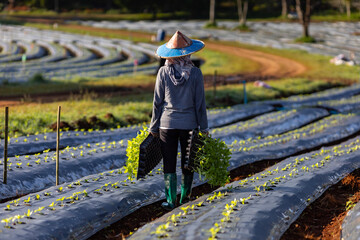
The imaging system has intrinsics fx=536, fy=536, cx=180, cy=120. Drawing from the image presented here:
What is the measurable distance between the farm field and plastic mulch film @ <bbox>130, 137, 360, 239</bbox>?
0.06ft

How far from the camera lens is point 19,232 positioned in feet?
20.0

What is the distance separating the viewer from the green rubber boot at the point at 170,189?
24.6 ft

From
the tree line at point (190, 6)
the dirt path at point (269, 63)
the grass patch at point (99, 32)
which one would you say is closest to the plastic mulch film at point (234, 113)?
the dirt path at point (269, 63)

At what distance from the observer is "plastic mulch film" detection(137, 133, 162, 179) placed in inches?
293

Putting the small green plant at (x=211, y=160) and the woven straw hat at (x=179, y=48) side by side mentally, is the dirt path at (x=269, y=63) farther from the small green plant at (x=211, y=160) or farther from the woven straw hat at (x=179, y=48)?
the woven straw hat at (x=179, y=48)

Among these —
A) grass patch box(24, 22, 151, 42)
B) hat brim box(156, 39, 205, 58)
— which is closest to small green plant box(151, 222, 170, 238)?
hat brim box(156, 39, 205, 58)

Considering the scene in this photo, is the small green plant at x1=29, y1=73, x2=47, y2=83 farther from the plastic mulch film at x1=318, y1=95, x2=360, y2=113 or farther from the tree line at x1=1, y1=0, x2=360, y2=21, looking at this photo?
the tree line at x1=1, y1=0, x2=360, y2=21

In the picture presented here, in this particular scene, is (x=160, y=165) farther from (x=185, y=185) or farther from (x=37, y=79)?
(x=37, y=79)

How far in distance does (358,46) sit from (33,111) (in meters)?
38.8

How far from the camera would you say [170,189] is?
7555mm

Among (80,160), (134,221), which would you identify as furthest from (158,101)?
(80,160)

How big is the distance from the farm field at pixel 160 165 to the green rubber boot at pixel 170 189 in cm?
35

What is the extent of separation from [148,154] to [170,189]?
586 millimetres

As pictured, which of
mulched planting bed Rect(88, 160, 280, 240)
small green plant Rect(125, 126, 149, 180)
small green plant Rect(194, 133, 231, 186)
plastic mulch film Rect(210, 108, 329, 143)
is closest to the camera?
mulched planting bed Rect(88, 160, 280, 240)
